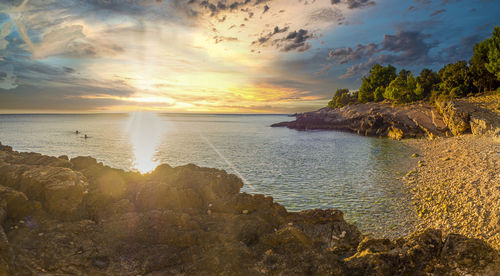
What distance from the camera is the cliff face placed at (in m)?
6.75

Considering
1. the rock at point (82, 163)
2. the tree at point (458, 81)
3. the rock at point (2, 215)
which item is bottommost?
the rock at point (2, 215)

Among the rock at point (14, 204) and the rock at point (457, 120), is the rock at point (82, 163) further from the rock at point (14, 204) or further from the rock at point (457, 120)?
the rock at point (457, 120)

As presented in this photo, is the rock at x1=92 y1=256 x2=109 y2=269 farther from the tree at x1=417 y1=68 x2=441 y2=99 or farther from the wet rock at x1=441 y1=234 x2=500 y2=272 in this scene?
A: the tree at x1=417 y1=68 x2=441 y2=99

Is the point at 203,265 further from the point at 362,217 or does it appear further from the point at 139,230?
the point at 362,217

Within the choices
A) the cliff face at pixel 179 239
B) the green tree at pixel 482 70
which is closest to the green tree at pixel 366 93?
the green tree at pixel 482 70

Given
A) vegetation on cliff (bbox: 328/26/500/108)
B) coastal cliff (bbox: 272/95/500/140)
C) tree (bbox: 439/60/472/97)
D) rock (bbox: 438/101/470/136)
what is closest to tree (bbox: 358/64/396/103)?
vegetation on cliff (bbox: 328/26/500/108)

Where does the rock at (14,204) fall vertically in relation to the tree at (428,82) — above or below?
below

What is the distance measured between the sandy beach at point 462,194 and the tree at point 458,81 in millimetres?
56677

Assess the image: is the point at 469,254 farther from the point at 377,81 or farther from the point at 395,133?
the point at 377,81

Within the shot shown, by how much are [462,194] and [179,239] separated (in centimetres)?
1774

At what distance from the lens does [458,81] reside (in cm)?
7219

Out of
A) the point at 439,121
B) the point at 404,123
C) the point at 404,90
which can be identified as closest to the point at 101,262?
the point at 439,121

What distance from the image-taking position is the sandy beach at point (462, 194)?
1190cm

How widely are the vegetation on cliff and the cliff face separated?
71.7m
